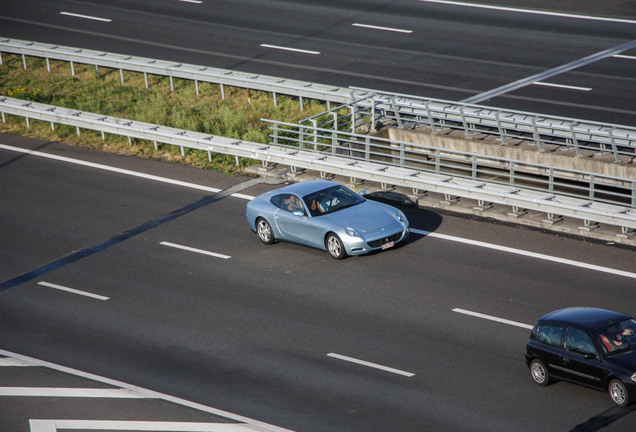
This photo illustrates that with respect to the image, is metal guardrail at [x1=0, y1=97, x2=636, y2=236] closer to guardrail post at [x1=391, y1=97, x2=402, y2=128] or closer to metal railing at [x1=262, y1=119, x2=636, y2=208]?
metal railing at [x1=262, y1=119, x2=636, y2=208]

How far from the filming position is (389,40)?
34594 millimetres

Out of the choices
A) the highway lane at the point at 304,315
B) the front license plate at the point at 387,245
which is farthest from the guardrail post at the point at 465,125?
the front license plate at the point at 387,245

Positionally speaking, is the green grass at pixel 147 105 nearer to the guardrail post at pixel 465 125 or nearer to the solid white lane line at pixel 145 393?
the guardrail post at pixel 465 125

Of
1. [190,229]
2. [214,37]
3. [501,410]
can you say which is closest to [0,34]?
[214,37]

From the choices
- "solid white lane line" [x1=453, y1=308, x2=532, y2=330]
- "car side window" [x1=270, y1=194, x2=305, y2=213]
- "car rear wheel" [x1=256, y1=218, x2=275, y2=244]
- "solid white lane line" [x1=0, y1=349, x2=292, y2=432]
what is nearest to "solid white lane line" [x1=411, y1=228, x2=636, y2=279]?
"car side window" [x1=270, y1=194, x2=305, y2=213]

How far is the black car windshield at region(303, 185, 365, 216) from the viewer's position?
742 inches

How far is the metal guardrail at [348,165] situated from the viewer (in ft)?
61.2

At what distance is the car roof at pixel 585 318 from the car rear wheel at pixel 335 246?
5.71 metres

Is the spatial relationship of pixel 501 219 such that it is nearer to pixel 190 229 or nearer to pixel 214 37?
pixel 190 229

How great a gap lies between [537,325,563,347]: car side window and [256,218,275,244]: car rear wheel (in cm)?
764

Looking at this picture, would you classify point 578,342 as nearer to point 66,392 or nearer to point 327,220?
point 327,220

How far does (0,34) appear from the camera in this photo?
37250 millimetres

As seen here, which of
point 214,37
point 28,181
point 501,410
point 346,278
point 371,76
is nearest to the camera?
point 501,410

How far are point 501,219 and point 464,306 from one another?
4664 mm
